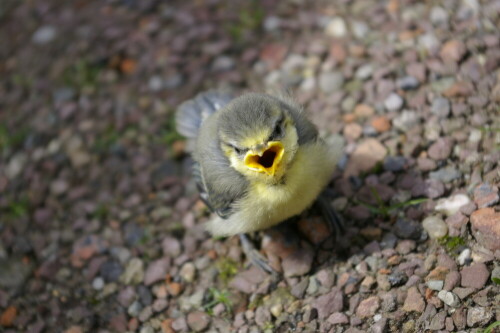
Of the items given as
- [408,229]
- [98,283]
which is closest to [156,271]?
[98,283]

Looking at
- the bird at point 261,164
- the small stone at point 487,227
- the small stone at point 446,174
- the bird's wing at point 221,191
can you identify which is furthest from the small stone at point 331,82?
the small stone at point 487,227

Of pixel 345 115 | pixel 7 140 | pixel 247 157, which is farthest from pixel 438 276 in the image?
pixel 7 140

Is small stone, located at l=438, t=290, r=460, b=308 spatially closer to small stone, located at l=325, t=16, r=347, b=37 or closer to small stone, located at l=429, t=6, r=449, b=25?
small stone, located at l=429, t=6, r=449, b=25

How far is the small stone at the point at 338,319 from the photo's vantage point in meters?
3.45

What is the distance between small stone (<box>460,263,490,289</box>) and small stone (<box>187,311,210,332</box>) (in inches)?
62.2

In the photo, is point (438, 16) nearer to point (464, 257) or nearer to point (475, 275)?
point (464, 257)

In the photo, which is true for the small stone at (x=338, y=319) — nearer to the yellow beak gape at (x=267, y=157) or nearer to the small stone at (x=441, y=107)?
the yellow beak gape at (x=267, y=157)

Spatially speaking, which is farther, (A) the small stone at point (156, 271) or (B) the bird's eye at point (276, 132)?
(A) the small stone at point (156, 271)

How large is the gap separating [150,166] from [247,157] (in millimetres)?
1627

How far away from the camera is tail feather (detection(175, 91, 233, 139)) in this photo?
4.40 meters

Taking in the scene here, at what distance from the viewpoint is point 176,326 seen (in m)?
3.81

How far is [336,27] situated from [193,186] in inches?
76.5

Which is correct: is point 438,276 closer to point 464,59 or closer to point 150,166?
point 464,59

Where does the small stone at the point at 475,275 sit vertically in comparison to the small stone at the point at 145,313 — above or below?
below
